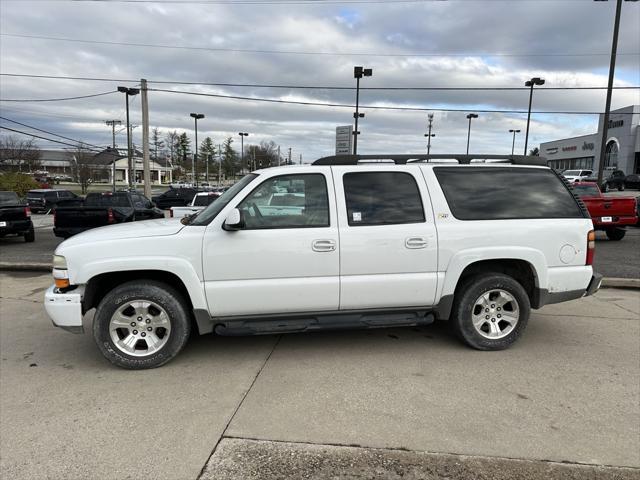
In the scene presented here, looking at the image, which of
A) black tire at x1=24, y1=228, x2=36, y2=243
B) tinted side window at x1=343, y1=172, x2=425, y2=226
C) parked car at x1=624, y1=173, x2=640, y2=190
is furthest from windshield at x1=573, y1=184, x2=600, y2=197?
parked car at x1=624, y1=173, x2=640, y2=190

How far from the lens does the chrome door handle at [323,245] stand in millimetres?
4133

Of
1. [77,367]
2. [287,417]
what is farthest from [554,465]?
[77,367]

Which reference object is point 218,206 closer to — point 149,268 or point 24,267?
point 149,268

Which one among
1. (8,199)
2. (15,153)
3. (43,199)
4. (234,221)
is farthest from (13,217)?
(15,153)

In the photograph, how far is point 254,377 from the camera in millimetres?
4012

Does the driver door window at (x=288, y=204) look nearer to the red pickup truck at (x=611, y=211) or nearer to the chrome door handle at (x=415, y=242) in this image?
the chrome door handle at (x=415, y=242)

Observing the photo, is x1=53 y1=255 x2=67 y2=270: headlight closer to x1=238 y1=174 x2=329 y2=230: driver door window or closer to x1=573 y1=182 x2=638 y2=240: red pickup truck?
x1=238 y1=174 x2=329 y2=230: driver door window

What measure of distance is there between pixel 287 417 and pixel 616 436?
7.33 feet

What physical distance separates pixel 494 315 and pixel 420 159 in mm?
1734

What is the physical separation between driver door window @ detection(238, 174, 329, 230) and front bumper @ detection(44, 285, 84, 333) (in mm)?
1607

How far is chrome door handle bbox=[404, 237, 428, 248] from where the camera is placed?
4273 mm

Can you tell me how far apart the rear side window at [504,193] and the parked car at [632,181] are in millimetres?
39502

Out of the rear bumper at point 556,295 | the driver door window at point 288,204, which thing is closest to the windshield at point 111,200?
the driver door window at point 288,204

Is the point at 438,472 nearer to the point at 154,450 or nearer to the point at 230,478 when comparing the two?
the point at 230,478
